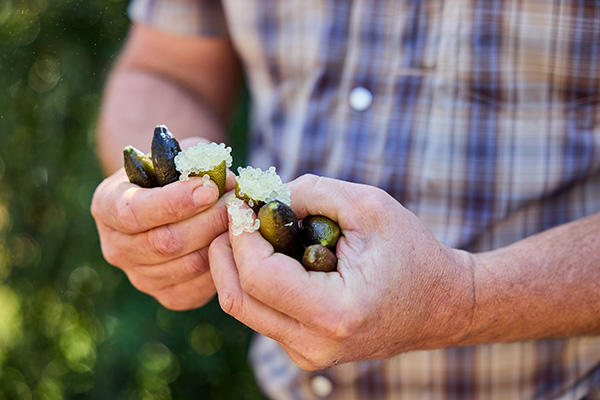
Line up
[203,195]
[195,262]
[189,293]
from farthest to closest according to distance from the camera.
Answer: [189,293] < [195,262] < [203,195]

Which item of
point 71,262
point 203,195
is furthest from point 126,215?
point 71,262

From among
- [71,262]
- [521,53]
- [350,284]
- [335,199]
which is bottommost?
[71,262]

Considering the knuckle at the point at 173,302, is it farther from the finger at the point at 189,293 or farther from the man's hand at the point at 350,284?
the man's hand at the point at 350,284

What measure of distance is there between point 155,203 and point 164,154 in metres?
0.09

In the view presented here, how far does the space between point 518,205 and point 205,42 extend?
3.49 ft

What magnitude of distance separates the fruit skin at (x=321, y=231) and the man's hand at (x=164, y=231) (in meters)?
0.17

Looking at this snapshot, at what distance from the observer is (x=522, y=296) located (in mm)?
1133

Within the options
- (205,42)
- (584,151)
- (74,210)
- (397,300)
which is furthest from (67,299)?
(584,151)

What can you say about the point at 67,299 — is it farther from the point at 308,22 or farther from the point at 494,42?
the point at 494,42

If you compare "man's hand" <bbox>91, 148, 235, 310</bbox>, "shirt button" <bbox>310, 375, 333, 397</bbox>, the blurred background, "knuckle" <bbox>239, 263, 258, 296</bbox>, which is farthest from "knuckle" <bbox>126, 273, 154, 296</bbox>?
the blurred background

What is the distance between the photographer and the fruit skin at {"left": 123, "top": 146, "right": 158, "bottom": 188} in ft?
3.51

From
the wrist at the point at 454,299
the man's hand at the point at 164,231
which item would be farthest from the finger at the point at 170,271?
the wrist at the point at 454,299

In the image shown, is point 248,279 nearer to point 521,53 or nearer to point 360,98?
point 360,98

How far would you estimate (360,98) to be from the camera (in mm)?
1447
